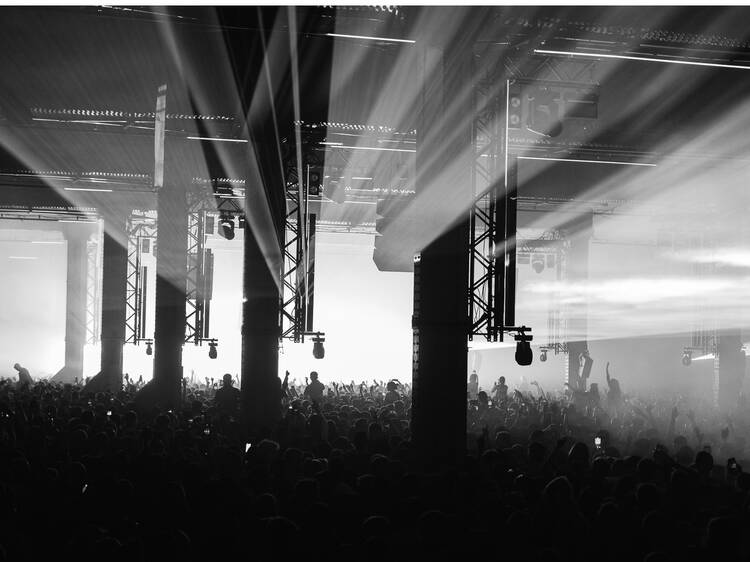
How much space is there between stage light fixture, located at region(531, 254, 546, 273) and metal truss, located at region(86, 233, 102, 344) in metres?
22.2

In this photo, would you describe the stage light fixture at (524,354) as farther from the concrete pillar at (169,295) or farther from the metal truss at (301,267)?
the concrete pillar at (169,295)

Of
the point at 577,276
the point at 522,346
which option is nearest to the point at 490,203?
the point at 522,346

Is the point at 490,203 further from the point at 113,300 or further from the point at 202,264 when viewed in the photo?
the point at 113,300

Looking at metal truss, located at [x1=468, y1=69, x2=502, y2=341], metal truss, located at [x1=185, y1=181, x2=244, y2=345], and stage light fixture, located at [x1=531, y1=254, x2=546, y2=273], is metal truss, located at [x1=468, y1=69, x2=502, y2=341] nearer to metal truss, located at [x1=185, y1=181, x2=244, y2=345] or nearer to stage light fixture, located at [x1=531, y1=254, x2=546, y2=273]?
metal truss, located at [x1=185, y1=181, x2=244, y2=345]

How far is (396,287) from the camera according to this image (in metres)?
48.3

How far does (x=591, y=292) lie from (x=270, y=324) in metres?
21.5

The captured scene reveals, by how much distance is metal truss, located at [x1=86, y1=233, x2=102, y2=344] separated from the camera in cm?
4438

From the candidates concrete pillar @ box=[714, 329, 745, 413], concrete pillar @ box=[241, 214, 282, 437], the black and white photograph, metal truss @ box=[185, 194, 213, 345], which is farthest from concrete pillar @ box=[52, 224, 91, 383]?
concrete pillar @ box=[714, 329, 745, 413]

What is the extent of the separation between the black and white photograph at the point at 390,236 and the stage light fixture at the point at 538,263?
185 centimetres

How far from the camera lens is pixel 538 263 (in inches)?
1484

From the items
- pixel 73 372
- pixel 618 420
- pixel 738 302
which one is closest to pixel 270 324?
pixel 618 420

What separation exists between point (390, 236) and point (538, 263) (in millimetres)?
15981

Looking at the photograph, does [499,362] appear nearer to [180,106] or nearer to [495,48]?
[180,106]

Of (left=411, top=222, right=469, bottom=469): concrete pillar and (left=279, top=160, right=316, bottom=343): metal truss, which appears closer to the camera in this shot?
(left=411, top=222, right=469, bottom=469): concrete pillar
